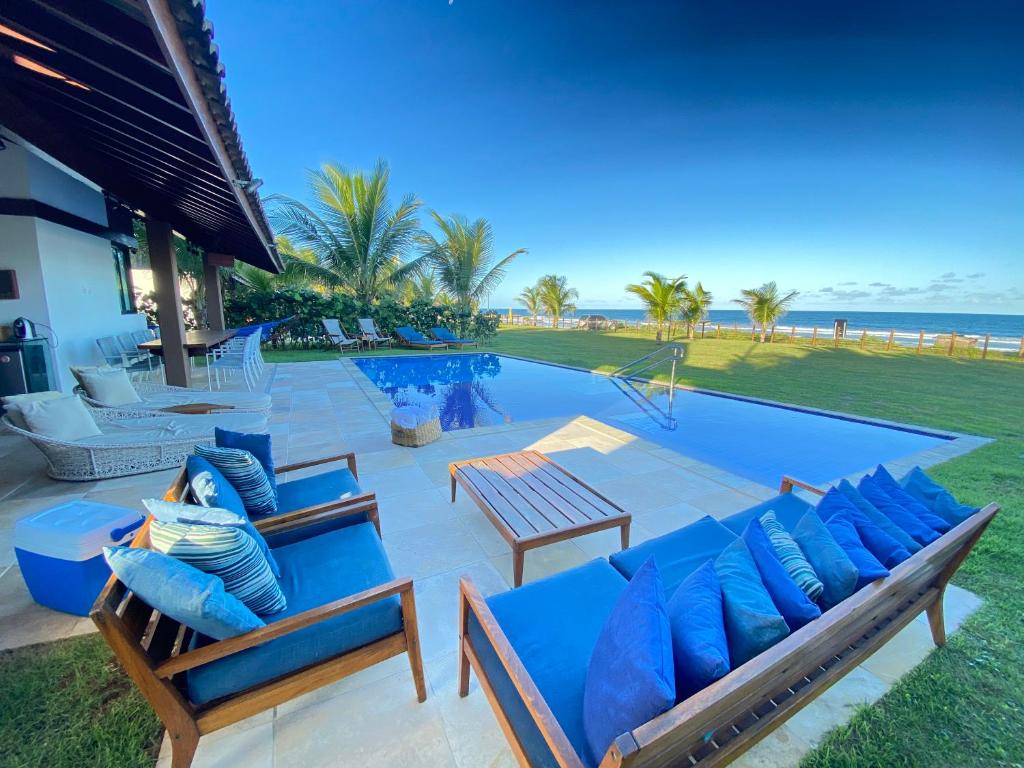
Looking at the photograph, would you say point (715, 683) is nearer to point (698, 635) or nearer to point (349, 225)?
point (698, 635)

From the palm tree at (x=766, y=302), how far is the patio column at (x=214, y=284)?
1952 cm

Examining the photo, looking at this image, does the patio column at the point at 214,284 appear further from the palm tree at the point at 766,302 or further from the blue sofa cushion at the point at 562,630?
the palm tree at the point at 766,302

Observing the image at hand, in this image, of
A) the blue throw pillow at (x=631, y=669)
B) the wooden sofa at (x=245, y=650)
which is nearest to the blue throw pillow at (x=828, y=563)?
the blue throw pillow at (x=631, y=669)

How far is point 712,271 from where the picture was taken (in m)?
26.0

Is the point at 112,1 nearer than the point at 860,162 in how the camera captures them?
Yes

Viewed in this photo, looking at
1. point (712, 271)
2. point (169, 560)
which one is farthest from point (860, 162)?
point (169, 560)

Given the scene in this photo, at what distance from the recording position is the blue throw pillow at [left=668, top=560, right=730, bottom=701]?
0.93m

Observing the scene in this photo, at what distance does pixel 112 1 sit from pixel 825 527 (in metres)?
3.20

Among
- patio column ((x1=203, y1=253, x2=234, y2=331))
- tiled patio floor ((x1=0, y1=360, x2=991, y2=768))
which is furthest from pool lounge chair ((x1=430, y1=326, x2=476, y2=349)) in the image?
tiled patio floor ((x1=0, y1=360, x2=991, y2=768))

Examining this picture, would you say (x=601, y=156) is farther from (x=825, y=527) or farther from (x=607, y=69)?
(x=825, y=527)

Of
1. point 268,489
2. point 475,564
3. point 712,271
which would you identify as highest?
point 712,271

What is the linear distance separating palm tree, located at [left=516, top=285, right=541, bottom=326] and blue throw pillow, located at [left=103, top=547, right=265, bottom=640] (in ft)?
95.6

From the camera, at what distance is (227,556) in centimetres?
133

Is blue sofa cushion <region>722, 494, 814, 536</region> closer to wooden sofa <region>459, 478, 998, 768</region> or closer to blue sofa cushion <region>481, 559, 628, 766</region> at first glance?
wooden sofa <region>459, 478, 998, 768</region>
